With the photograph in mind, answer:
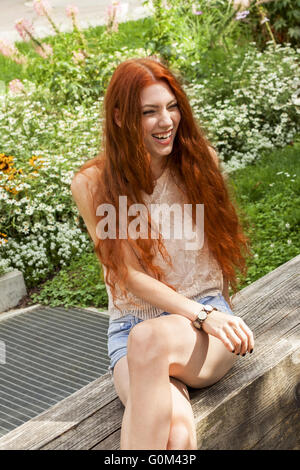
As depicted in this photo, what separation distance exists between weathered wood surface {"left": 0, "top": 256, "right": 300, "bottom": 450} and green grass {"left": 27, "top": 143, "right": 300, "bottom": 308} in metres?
1.64

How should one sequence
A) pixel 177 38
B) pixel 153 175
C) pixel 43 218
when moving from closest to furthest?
1. pixel 153 175
2. pixel 43 218
3. pixel 177 38

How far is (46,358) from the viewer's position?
3.64 metres

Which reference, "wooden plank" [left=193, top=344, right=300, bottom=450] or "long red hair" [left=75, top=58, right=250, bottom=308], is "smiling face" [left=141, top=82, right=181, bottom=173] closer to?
"long red hair" [left=75, top=58, right=250, bottom=308]

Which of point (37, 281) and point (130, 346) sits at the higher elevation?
point (130, 346)

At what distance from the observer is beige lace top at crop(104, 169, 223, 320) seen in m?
2.33

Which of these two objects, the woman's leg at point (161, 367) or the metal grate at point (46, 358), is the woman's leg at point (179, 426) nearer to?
the woman's leg at point (161, 367)

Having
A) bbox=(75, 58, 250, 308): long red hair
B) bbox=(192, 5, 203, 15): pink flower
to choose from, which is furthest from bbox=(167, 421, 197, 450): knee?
bbox=(192, 5, 203, 15): pink flower

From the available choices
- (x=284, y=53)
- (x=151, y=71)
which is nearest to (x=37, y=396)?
(x=151, y=71)

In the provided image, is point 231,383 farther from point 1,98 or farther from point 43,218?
point 1,98

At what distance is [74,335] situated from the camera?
3.86m

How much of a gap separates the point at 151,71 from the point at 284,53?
5.25 m

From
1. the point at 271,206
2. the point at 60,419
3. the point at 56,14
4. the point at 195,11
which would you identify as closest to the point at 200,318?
the point at 60,419

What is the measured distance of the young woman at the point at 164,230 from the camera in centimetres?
203

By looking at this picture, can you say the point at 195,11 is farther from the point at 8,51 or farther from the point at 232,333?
the point at 232,333
